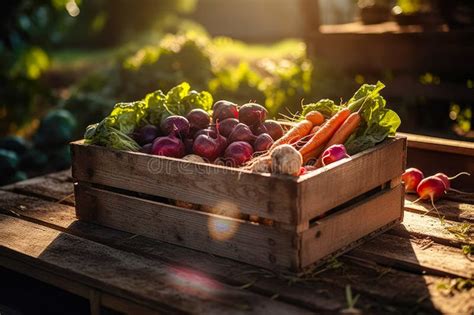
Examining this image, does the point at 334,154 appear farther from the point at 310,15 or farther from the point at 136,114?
the point at 310,15

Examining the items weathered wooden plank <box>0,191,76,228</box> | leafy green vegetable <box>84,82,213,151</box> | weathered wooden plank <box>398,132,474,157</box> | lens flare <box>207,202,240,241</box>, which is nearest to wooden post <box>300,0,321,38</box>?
weathered wooden plank <box>398,132,474,157</box>

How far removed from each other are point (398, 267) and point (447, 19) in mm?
4208

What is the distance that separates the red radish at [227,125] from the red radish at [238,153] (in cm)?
21

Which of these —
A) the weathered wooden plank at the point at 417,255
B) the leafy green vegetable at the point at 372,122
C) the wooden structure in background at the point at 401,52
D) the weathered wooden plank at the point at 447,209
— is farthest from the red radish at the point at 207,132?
the wooden structure in background at the point at 401,52

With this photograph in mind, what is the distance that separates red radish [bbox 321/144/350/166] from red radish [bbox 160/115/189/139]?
2.22 feet

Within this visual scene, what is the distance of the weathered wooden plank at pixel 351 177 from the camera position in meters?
2.55

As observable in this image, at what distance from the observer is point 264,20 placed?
64.5 ft

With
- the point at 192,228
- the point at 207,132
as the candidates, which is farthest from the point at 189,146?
the point at 192,228

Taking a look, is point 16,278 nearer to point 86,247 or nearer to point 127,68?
point 86,247

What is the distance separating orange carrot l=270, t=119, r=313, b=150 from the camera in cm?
307

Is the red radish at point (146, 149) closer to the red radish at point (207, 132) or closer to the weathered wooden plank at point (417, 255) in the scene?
the red radish at point (207, 132)

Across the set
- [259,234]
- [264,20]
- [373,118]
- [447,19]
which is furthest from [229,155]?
[264,20]

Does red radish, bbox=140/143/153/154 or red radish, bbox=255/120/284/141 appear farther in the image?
Result: red radish, bbox=255/120/284/141

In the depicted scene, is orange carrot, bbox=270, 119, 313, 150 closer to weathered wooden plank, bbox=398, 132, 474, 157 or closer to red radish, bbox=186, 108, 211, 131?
red radish, bbox=186, 108, 211, 131
